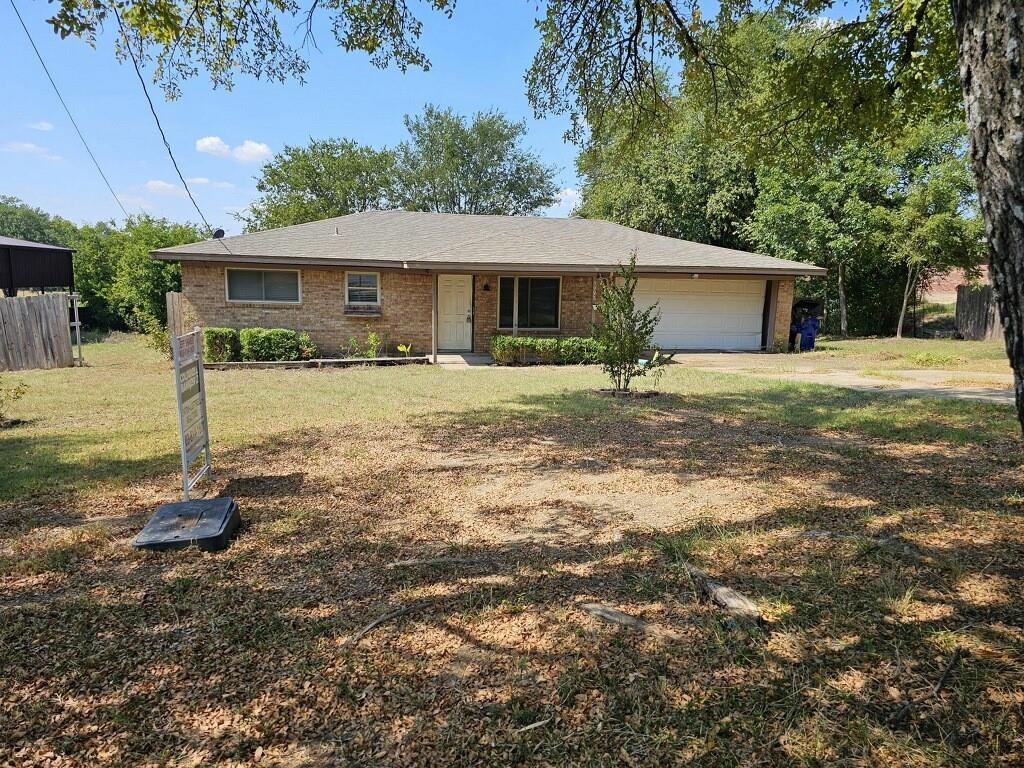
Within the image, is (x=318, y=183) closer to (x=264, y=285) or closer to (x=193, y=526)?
(x=264, y=285)

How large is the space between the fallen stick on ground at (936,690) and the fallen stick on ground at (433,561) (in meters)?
2.15

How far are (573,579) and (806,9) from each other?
26.5 feet

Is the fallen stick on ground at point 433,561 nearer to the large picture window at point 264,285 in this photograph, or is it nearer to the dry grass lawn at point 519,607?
the dry grass lawn at point 519,607

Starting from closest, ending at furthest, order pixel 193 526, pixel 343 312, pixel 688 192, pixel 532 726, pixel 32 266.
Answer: pixel 532 726
pixel 193 526
pixel 343 312
pixel 32 266
pixel 688 192

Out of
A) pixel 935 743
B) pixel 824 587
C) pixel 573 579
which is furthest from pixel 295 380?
pixel 935 743

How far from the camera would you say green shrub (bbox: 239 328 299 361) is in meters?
14.3

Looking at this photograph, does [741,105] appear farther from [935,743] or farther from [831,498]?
[935,743]

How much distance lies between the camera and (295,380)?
11.7 metres

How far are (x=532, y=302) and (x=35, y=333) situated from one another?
11.9 meters

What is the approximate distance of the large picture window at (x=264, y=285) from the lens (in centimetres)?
1516

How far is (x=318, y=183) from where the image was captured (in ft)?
128

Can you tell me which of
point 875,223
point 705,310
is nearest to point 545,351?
point 705,310

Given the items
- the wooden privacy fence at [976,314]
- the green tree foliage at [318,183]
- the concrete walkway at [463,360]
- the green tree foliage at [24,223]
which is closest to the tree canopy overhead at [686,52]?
the concrete walkway at [463,360]

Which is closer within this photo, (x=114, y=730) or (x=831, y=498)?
(x=114, y=730)
